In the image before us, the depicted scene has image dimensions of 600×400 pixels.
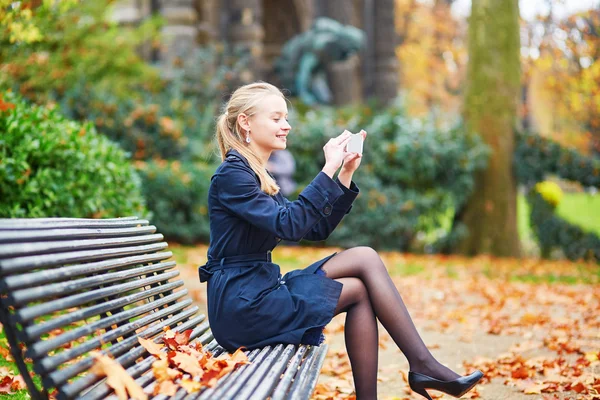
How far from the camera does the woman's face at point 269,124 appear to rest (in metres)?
3.06

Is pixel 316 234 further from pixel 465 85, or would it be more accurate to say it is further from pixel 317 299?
pixel 465 85

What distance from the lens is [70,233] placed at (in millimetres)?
2303

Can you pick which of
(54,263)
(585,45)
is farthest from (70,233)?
(585,45)

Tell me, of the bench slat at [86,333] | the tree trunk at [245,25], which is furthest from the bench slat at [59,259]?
the tree trunk at [245,25]

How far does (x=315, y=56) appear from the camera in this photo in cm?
1414

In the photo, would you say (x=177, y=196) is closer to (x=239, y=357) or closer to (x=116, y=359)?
(x=239, y=357)

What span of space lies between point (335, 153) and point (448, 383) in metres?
1.11

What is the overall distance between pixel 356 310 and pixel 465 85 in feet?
31.0

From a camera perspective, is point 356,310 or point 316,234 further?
point 316,234

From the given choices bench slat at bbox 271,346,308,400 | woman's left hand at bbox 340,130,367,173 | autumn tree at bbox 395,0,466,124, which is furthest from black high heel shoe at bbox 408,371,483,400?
autumn tree at bbox 395,0,466,124

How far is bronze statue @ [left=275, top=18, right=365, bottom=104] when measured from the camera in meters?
13.7

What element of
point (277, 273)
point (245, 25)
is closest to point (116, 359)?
point (277, 273)

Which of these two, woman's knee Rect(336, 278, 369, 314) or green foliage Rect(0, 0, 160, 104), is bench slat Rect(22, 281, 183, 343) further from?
green foliage Rect(0, 0, 160, 104)

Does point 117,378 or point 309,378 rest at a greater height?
point 117,378
